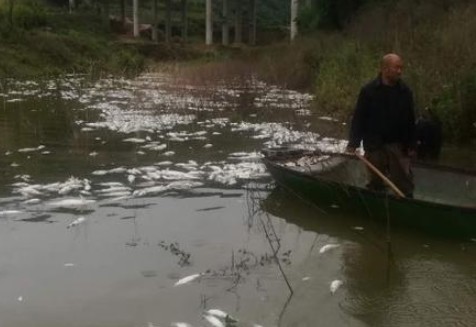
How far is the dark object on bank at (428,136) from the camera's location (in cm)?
1038

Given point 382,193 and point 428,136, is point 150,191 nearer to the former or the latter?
point 382,193

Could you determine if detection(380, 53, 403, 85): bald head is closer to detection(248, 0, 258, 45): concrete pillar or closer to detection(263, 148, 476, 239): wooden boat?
detection(263, 148, 476, 239): wooden boat

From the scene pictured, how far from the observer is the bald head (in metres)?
7.79

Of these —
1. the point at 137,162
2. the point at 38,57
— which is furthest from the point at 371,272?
the point at 38,57

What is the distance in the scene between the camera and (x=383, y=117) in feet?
27.0

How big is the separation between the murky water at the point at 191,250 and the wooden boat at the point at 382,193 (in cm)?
25

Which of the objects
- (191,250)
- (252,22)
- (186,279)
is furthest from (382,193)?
(252,22)

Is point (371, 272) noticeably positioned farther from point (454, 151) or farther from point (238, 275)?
point (454, 151)

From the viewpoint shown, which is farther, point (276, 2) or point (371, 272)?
point (276, 2)

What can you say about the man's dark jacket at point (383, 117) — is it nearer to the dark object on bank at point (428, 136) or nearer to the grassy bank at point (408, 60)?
the dark object on bank at point (428, 136)

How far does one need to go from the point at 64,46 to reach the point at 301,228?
122 ft

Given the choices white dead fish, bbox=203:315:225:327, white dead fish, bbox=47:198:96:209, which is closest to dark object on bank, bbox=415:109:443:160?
white dead fish, bbox=47:198:96:209

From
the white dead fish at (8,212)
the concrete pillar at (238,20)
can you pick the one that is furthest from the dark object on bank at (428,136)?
the concrete pillar at (238,20)

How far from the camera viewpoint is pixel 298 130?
16641 mm
